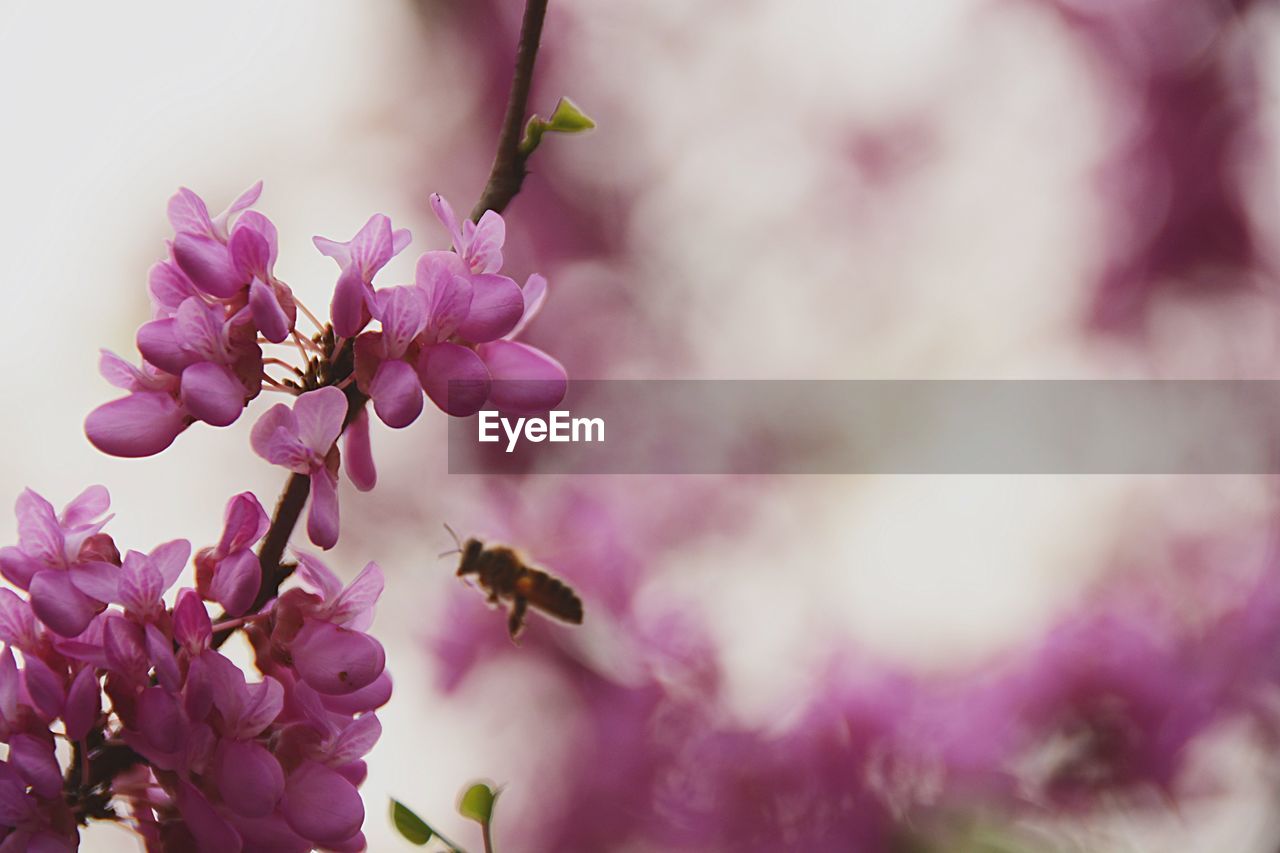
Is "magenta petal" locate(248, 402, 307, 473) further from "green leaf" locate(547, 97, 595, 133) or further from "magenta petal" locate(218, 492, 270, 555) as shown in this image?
"green leaf" locate(547, 97, 595, 133)

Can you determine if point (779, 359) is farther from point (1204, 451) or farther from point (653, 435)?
point (1204, 451)

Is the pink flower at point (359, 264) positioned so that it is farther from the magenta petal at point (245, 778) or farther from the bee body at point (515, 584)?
the bee body at point (515, 584)

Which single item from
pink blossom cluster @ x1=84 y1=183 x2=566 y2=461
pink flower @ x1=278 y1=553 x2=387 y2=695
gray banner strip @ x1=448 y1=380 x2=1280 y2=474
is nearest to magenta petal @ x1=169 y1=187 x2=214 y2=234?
pink blossom cluster @ x1=84 y1=183 x2=566 y2=461

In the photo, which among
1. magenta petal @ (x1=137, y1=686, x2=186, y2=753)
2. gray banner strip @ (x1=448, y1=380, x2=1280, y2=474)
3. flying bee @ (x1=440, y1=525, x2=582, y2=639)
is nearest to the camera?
magenta petal @ (x1=137, y1=686, x2=186, y2=753)

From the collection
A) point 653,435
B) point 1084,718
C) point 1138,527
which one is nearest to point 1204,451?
point 1138,527

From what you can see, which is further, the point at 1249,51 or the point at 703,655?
the point at 1249,51

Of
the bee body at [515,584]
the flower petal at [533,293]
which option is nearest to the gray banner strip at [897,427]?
the bee body at [515,584]

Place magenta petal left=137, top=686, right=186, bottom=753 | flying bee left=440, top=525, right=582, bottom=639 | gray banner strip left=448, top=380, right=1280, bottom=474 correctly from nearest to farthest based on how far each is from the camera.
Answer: magenta petal left=137, top=686, right=186, bottom=753 → flying bee left=440, top=525, right=582, bottom=639 → gray banner strip left=448, top=380, right=1280, bottom=474
